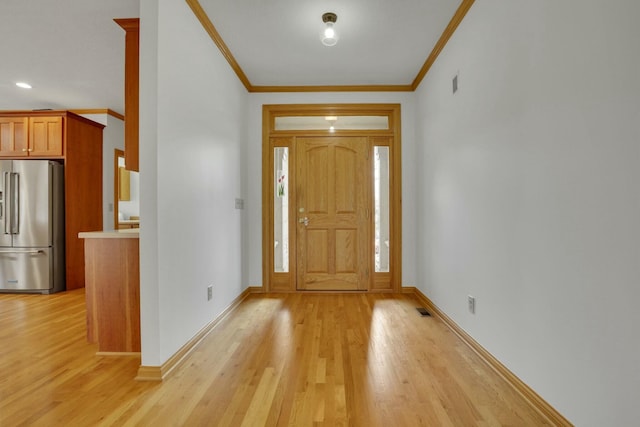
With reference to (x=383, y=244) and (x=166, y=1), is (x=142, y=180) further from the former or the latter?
(x=383, y=244)

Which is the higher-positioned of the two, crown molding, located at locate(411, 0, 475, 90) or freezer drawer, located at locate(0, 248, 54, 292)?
crown molding, located at locate(411, 0, 475, 90)

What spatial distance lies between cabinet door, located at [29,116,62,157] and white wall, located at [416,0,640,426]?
16.4 ft

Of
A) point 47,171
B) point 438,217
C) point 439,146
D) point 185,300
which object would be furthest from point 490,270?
point 47,171

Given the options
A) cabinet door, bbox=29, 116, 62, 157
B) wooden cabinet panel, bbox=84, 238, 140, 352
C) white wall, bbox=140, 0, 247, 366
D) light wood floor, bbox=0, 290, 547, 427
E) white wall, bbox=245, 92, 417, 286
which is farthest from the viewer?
cabinet door, bbox=29, 116, 62, 157

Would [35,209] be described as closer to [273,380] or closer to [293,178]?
[293,178]

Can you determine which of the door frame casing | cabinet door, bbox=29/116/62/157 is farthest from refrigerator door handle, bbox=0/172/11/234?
the door frame casing

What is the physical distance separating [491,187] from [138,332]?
2.63m

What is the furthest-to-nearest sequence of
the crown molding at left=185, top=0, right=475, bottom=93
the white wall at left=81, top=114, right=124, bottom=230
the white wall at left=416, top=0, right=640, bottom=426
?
the white wall at left=81, top=114, right=124, bottom=230 → the crown molding at left=185, top=0, right=475, bottom=93 → the white wall at left=416, top=0, right=640, bottom=426

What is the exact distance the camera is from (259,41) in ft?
10.1

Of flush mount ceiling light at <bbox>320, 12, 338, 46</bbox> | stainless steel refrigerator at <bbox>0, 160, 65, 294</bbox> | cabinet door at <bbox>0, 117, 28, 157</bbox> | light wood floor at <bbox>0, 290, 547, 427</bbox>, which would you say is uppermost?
flush mount ceiling light at <bbox>320, 12, 338, 46</bbox>

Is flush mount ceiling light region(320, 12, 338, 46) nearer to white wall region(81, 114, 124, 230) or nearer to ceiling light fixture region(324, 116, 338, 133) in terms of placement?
ceiling light fixture region(324, 116, 338, 133)

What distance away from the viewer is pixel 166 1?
2.10m

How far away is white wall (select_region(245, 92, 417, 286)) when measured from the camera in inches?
164

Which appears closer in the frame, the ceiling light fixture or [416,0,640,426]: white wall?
[416,0,640,426]: white wall
